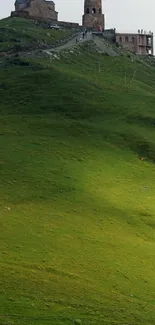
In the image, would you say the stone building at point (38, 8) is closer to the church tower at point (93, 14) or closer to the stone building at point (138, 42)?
the church tower at point (93, 14)

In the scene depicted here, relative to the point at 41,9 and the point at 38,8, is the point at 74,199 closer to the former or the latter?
the point at 38,8

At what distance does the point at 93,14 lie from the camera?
16312 centimetres

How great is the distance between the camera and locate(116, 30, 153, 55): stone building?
158900mm

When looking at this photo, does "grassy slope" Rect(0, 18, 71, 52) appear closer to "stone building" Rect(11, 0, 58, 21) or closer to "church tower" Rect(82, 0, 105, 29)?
"stone building" Rect(11, 0, 58, 21)

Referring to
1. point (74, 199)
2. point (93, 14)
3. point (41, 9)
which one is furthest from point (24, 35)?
point (74, 199)

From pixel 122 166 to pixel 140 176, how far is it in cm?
290

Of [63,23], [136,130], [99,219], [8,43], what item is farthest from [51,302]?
[63,23]

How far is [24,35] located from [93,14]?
33707 millimetres

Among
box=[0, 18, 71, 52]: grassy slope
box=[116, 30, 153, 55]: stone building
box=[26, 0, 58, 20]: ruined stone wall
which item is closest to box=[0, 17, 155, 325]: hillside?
box=[0, 18, 71, 52]: grassy slope

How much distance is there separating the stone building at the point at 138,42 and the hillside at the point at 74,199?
55904 millimetres

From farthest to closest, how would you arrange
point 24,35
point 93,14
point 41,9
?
point 41,9, point 93,14, point 24,35

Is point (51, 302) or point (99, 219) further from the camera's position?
point (99, 219)

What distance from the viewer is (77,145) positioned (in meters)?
70.6

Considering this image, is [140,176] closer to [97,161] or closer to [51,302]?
[97,161]
